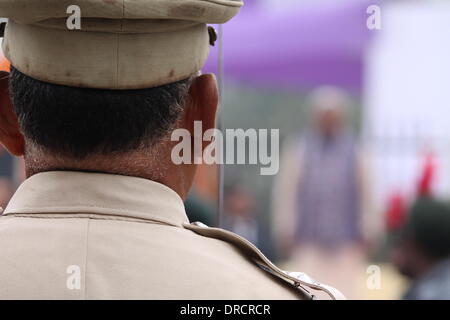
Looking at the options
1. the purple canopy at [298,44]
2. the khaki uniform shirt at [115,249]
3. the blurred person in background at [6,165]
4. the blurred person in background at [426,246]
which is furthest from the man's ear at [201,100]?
the blurred person in background at [6,165]

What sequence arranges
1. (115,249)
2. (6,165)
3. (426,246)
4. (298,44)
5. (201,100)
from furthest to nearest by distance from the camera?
(6,165), (298,44), (426,246), (201,100), (115,249)

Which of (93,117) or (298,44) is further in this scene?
(298,44)

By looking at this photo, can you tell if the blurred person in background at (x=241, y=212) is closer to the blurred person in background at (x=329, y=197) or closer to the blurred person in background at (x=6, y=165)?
the blurred person in background at (x=329, y=197)

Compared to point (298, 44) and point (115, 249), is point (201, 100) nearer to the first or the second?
point (115, 249)

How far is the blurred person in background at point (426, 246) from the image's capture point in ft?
12.6

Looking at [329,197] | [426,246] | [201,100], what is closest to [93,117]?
[201,100]

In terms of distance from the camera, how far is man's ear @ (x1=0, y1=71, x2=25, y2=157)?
175 centimetres

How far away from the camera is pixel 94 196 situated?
1.61 meters

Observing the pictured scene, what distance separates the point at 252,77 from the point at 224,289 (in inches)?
228

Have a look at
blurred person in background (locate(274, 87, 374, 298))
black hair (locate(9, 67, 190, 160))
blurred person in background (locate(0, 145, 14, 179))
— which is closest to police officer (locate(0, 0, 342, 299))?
black hair (locate(9, 67, 190, 160))

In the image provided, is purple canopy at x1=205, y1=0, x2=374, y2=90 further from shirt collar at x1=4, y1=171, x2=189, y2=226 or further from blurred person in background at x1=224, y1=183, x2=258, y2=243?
shirt collar at x1=4, y1=171, x2=189, y2=226

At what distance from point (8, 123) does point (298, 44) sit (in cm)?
555

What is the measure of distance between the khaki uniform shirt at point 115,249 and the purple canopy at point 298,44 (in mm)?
5510
